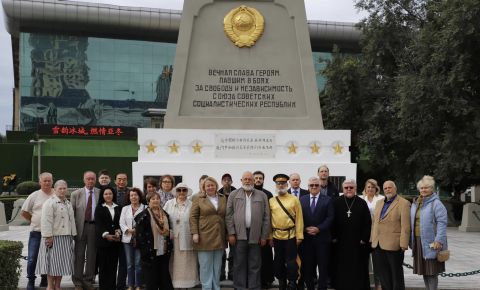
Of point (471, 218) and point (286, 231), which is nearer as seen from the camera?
point (286, 231)

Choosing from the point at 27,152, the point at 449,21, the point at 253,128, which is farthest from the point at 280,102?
the point at 27,152

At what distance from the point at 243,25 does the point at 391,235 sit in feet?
24.4

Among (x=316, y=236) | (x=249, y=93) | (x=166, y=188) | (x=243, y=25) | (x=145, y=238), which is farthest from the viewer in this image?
(x=243, y=25)

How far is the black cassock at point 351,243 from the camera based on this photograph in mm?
7219

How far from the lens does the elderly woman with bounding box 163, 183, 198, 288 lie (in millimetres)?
7094

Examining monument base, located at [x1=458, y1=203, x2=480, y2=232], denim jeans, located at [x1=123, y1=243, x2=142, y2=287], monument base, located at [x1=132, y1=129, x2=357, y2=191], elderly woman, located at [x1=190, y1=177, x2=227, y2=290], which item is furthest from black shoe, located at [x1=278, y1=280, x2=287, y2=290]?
monument base, located at [x1=458, y1=203, x2=480, y2=232]

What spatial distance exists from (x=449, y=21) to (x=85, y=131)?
1184 inches

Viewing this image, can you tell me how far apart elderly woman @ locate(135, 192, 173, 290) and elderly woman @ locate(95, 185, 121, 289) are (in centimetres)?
54

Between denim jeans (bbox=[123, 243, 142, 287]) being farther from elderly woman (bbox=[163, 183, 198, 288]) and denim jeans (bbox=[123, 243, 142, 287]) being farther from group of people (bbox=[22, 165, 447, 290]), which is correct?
elderly woman (bbox=[163, 183, 198, 288])

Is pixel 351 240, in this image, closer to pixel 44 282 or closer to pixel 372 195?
pixel 372 195

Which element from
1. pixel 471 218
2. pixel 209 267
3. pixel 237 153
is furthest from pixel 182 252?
pixel 471 218

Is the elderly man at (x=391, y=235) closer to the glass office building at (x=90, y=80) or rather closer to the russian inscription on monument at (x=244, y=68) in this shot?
the russian inscription on monument at (x=244, y=68)

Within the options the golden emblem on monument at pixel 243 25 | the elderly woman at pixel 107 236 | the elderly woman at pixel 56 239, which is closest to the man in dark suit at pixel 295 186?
the elderly woman at pixel 107 236

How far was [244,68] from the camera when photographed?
1283 cm
